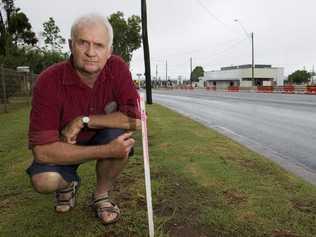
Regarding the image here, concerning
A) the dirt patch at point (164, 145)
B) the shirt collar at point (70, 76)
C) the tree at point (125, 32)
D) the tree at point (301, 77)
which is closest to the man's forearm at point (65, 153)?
the shirt collar at point (70, 76)

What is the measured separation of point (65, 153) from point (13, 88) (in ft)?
54.5

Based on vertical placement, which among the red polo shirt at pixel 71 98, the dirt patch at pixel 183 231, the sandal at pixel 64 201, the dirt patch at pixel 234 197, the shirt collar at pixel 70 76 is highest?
the shirt collar at pixel 70 76

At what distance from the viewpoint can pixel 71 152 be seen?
3240mm

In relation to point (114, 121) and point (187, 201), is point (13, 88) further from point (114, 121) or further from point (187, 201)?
point (114, 121)

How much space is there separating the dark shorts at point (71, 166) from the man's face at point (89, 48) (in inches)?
19.6

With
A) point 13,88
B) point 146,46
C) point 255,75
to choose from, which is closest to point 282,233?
point 13,88

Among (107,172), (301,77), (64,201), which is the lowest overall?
(301,77)

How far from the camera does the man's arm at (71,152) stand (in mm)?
3215

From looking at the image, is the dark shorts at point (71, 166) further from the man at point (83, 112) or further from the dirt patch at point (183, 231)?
the dirt patch at point (183, 231)

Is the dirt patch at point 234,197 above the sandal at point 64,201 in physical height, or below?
below

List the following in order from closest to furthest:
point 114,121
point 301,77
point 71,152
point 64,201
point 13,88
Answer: point 71,152 < point 114,121 < point 64,201 < point 13,88 < point 301,77

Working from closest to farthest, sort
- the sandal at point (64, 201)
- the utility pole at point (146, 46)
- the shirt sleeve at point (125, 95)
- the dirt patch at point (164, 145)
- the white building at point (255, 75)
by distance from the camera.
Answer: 1. the shirt sleeve at point (125, 95)
2. the sandal at point (64, 201)
3. the dirt patch at point (164, 145)
4. the utility pole at point (146, 46)
5. the white building at point (255, 75)

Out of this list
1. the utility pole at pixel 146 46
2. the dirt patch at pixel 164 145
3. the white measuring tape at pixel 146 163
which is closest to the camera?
the white measuring tape at pixel 146 163

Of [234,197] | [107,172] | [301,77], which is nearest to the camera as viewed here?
[107,172]
